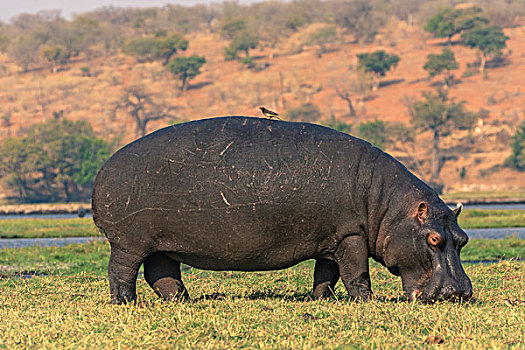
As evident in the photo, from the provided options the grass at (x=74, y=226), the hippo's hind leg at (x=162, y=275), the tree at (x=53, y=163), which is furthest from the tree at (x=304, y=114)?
the hippo's hind leg at (x=162, y=275)

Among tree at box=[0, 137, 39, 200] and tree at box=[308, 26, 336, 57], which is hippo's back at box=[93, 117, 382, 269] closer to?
tree at box=[0, 137, 39, 200]

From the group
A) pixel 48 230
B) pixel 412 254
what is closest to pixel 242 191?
pixel 412 254

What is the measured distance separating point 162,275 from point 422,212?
2.92 meters

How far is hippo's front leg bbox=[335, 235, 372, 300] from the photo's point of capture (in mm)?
8070

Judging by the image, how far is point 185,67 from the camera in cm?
9775

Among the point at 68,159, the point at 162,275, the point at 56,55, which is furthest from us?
the point at 56,55

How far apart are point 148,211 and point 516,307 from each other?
3.99m

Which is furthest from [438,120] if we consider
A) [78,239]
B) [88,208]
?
[78,239]

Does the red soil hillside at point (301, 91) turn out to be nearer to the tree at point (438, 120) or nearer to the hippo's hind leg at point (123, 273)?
the tree at point (438, 120)

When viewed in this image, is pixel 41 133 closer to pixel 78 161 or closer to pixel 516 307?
pixel 78 161

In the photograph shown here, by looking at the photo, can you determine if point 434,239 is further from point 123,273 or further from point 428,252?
point 123,273

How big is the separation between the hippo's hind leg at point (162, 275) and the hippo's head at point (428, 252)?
2314 millimetres

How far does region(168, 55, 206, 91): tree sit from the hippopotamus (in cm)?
9059

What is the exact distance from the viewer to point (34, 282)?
449 inches
